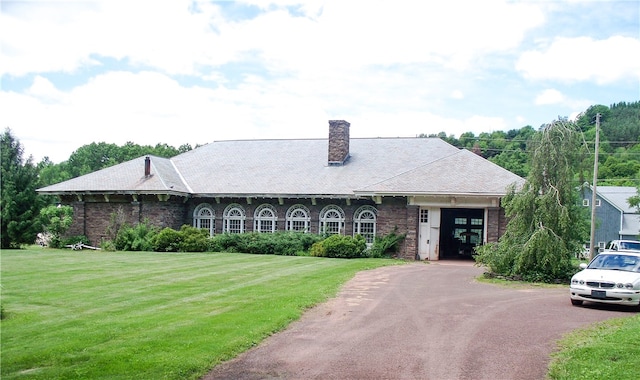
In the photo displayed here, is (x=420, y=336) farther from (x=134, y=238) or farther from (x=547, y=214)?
(x=134, y=238)

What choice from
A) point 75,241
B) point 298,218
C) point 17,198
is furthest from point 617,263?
point 17,198

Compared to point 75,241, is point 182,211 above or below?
above

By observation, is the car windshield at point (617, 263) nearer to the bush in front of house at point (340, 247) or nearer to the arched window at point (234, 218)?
the bush in front of house at point (340, 247)

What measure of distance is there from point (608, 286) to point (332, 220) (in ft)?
54.0

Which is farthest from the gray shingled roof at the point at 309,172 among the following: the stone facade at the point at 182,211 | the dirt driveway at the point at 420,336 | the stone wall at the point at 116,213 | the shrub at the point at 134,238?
the dirt driveway at the point at 420,336

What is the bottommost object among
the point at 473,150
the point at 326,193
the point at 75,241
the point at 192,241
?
the point at 75,241

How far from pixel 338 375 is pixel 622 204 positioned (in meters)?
56.0

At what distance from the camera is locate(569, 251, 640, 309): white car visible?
42.7 ft

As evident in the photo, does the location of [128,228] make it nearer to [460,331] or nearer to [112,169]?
[112,169]

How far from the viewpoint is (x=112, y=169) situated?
32.7 m

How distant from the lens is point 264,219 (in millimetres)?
29719

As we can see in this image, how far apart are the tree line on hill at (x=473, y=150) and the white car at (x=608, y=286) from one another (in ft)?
18.2

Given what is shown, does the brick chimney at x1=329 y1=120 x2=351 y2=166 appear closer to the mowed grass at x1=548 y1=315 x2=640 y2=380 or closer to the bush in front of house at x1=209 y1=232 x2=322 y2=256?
the bush in front of house at x1=209 y1=232 x2=322 y2=256

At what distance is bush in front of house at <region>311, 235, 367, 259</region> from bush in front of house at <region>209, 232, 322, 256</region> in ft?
2.94
